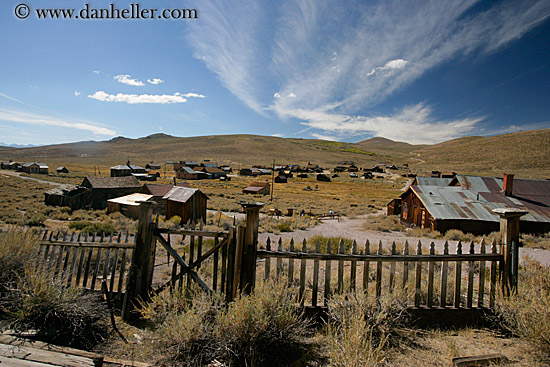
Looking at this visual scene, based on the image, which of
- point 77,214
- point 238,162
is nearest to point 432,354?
point 77,214

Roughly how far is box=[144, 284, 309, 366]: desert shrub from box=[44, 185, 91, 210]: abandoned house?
92.1ft

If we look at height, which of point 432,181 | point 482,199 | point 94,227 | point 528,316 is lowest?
point 94,227

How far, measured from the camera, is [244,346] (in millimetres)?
3078

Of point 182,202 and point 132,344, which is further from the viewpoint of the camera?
point 182,202

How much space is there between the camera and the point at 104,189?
1069 inches

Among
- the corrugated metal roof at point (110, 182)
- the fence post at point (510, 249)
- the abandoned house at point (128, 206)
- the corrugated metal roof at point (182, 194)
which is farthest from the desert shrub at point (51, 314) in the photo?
the corrugated metal roof at point (110, 182)

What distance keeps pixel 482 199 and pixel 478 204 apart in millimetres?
721

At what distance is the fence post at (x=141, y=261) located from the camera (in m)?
4.16

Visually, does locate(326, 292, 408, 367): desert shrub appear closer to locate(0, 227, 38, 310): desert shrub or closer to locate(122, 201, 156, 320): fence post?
locate(122, 201, 156, 320): fence post

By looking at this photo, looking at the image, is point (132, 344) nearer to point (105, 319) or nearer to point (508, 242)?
point (105, 319)

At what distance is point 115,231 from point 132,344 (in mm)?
13112

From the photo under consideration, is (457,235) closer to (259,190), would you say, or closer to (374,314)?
(374,314)

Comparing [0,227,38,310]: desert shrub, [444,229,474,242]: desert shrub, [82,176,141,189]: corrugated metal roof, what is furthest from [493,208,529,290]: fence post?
[82,176,141,189]: corrugated metal roof

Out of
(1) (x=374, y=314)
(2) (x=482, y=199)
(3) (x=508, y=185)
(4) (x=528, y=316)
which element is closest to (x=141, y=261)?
(1) (x=374, y=314)
